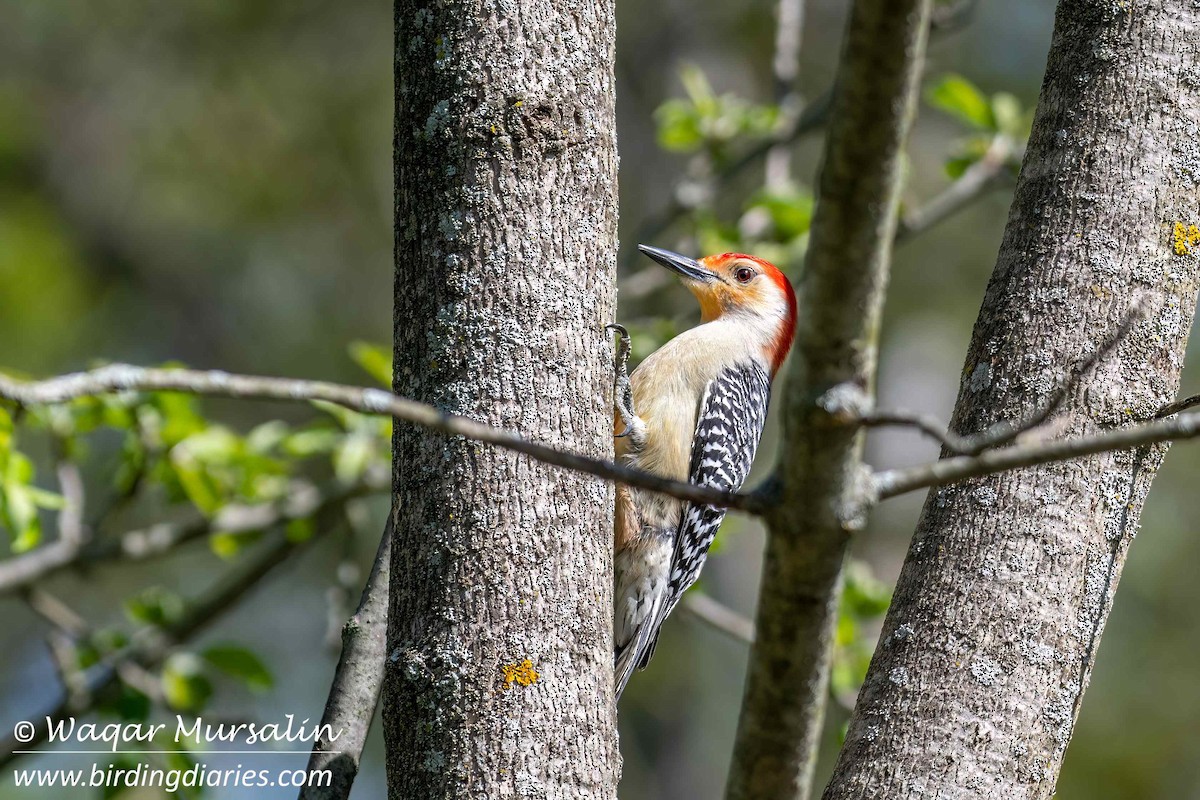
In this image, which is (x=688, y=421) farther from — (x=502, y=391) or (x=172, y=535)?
(x=502, y=391)

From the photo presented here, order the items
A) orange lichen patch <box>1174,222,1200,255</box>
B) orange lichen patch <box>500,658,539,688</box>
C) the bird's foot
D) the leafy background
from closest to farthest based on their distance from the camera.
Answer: orange lichen patch <box>500,658,539,688</box>, orange lichen patch <box>1174,222,1200,255</box>, the bird's foot, the leafy background

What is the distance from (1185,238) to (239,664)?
12.9 feet

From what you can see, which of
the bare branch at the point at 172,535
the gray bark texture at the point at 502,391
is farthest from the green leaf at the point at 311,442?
the gray bark texture at the point at 502,391

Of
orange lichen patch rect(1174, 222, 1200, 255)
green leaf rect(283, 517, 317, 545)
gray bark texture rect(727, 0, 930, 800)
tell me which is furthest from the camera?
green leaf rect(283, 517, 317, 545)

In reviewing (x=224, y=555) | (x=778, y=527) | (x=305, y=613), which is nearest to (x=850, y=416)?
(x=778, y=527)

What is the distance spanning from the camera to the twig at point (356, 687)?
8.73 ft

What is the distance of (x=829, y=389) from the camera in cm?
150

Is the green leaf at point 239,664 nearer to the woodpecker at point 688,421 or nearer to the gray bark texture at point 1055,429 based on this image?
the woodpecker at point 688,421

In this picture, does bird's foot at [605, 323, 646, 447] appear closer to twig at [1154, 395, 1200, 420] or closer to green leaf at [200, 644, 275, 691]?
green leaf at [200, 644, 275, 691]

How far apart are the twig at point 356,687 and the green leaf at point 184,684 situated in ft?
7.57

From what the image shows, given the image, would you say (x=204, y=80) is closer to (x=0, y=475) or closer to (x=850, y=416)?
(x=0, y=475)

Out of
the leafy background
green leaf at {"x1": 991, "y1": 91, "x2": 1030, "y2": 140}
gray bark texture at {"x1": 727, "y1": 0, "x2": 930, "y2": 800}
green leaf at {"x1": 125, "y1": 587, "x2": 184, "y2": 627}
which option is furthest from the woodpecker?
the leafy background

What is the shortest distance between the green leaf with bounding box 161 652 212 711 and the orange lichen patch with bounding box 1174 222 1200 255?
408 cm

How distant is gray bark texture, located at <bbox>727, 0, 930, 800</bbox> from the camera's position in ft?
4.64
